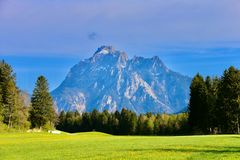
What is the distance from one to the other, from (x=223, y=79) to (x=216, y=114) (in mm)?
8883

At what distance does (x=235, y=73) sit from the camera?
101750 mm

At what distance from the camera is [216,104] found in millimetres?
101375

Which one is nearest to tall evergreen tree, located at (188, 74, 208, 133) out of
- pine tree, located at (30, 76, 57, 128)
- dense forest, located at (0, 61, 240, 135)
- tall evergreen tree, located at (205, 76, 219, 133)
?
dense forest, located at (0, 61, 240, 135)

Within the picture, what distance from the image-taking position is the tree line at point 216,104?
3903 inches

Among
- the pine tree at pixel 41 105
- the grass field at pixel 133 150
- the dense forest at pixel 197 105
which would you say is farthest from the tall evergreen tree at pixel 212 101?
the grass field at pixel 133 150

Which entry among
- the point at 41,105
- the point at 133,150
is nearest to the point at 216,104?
the point at 41,105

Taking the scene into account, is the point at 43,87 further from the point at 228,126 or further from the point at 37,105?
the point at 228,126

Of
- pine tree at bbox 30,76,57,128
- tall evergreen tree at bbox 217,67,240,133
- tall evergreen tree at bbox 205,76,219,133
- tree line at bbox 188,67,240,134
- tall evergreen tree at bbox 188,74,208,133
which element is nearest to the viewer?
tall evergreen tree at bbox 217,67,240,133

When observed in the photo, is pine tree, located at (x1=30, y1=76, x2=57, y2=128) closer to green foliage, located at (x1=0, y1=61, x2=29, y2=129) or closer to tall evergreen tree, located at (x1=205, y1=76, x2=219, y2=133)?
green foliage, located at (x1=0, y1=61, x2=29, y2=129)

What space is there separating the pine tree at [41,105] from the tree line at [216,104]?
142ft

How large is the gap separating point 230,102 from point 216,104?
360cm

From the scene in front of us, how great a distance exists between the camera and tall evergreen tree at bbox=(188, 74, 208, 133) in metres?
105

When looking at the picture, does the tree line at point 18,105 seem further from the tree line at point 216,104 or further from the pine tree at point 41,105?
the tree line at point 216,104

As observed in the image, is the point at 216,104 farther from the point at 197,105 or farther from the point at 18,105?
the point at 18,105
